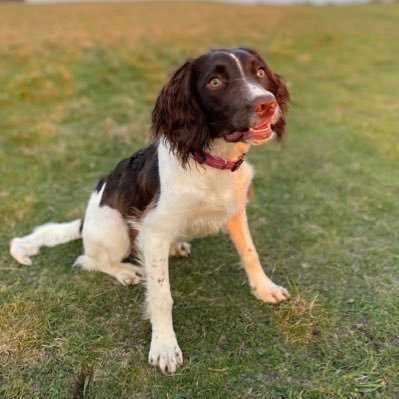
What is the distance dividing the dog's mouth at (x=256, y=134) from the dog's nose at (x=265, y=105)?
7 centimetres

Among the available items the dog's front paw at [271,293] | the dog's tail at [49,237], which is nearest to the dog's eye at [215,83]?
the dog's front paw at [271,293]

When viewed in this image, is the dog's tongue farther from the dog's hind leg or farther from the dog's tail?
the dog's tail

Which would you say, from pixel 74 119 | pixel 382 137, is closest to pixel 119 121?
pixel 74 119

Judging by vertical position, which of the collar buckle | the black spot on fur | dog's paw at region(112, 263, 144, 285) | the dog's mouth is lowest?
dog's paw at region(112, 263, 144, 285)

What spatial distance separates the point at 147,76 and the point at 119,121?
3030 mm

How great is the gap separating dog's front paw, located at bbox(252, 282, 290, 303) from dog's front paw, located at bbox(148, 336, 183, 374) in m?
0.74

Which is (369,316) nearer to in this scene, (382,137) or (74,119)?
(382,137)

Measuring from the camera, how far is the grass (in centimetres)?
283

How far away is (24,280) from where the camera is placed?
378 centimetres

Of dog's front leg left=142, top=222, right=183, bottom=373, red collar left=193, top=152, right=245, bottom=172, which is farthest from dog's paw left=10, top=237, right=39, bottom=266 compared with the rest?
red collar left=193, top=152, right=245, bottom=172

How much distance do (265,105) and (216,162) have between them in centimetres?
55

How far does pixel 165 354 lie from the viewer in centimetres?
291

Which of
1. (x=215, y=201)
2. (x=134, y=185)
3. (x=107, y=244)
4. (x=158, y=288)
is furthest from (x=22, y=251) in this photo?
(x=215, y=201)

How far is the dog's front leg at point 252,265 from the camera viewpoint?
3.47 metres
